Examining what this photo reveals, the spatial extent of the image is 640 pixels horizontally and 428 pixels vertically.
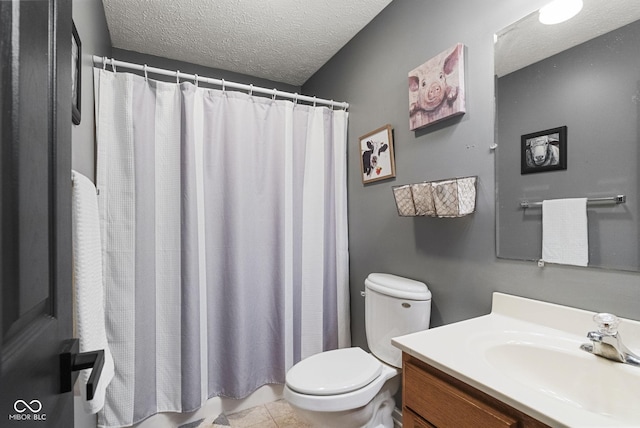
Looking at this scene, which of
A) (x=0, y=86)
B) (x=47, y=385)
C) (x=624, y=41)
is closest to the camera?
(x=0, y=86)

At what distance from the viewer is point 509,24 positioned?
1172 millimetres

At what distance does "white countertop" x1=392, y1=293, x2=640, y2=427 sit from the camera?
0.66 meters

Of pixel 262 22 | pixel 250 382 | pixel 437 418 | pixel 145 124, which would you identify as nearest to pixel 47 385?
pixel 437 418

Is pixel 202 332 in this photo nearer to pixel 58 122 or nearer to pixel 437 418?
pixel 437 418

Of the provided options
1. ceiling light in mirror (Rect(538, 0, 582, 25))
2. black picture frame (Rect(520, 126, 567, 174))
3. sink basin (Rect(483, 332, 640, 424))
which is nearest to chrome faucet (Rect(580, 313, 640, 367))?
sink basin (Rect(483, 332, 640, 424))

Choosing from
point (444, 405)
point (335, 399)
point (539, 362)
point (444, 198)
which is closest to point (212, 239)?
point (335, 399)

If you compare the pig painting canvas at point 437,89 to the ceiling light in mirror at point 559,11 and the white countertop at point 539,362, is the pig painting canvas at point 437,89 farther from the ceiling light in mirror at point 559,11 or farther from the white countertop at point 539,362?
the white countertop at point 539,362

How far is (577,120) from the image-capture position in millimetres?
998

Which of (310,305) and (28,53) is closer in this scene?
(28,53)

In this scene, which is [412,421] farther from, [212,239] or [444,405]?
[212,239]

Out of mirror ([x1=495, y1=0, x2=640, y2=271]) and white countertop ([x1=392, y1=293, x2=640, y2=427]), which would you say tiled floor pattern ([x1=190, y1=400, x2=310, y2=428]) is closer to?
white countertop ([x1=392, y1=293, x2=640, y2=427])

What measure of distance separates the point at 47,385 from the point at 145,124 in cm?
150

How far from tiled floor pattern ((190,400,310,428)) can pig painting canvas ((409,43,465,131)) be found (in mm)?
1807

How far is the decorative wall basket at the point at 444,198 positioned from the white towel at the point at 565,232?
259 millimetres
